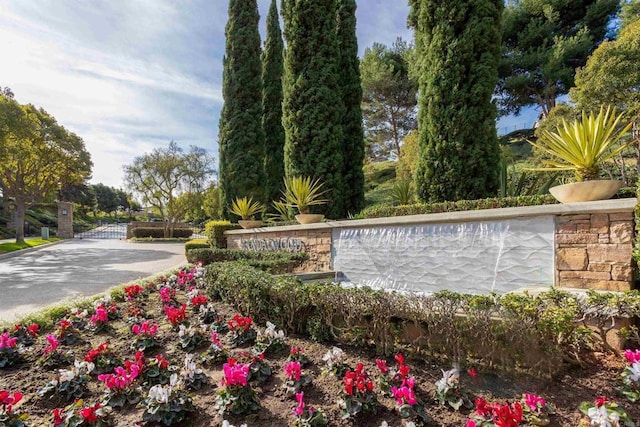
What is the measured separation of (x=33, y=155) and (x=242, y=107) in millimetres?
11585

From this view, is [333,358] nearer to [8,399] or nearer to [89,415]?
[89,415]

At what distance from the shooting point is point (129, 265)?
9.03 metres

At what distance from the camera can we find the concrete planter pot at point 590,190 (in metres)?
3.09

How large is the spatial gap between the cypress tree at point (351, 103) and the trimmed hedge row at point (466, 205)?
283cm

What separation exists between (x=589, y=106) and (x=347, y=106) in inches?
332

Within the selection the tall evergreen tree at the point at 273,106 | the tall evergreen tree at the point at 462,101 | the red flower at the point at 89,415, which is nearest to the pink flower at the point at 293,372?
the red flower at the point at 89,415

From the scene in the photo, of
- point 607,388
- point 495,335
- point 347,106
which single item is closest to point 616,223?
point 607,388

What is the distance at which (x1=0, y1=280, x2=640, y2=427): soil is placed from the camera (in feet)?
5.92

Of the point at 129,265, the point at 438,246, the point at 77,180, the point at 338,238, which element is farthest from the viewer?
the point at 77,180

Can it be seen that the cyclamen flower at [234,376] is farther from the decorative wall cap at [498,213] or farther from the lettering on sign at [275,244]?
the lettering on sign at [275,244]

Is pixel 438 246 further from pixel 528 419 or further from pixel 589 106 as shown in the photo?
pixel 589 106

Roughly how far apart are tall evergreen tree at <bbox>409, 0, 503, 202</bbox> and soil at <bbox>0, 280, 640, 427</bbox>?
3717 millimetres

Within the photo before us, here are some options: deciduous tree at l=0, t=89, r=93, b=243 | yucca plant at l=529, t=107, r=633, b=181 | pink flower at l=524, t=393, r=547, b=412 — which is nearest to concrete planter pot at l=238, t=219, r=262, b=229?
yucca plant at l=529, t=107, r=633, b=181

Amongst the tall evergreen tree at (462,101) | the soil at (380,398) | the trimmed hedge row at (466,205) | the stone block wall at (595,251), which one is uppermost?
the tall evergreen tree at (462,101)
